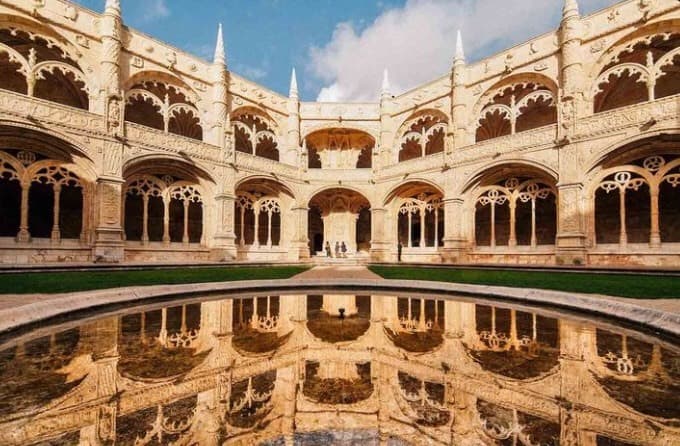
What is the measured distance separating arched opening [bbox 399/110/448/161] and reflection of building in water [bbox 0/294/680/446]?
54.3ft

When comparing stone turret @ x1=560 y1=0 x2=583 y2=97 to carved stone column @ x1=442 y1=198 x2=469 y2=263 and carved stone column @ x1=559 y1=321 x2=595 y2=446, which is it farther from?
carved stone column @ x1=559 y1=321 x2=595 y2=446

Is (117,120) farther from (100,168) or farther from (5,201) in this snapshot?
(5,201)

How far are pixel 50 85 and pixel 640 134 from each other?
25051 millimetres

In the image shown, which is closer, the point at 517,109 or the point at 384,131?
the point at 517,109

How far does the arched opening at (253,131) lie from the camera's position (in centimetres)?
1966

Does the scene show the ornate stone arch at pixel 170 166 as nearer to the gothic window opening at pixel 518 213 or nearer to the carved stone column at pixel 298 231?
the carved stone column at pixel 298 231

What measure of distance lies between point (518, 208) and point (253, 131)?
16.2 metres

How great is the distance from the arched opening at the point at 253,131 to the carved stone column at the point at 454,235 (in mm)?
Result: 11384

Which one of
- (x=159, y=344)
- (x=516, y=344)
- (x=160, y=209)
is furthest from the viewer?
(x=160, y=209)

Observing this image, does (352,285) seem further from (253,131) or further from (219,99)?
(253,131)

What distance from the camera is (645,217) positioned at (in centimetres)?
1553

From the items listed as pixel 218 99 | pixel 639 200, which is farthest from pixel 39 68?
pixel 639 200

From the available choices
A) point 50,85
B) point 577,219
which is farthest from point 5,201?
point 577,219

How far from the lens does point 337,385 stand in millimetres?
2693
